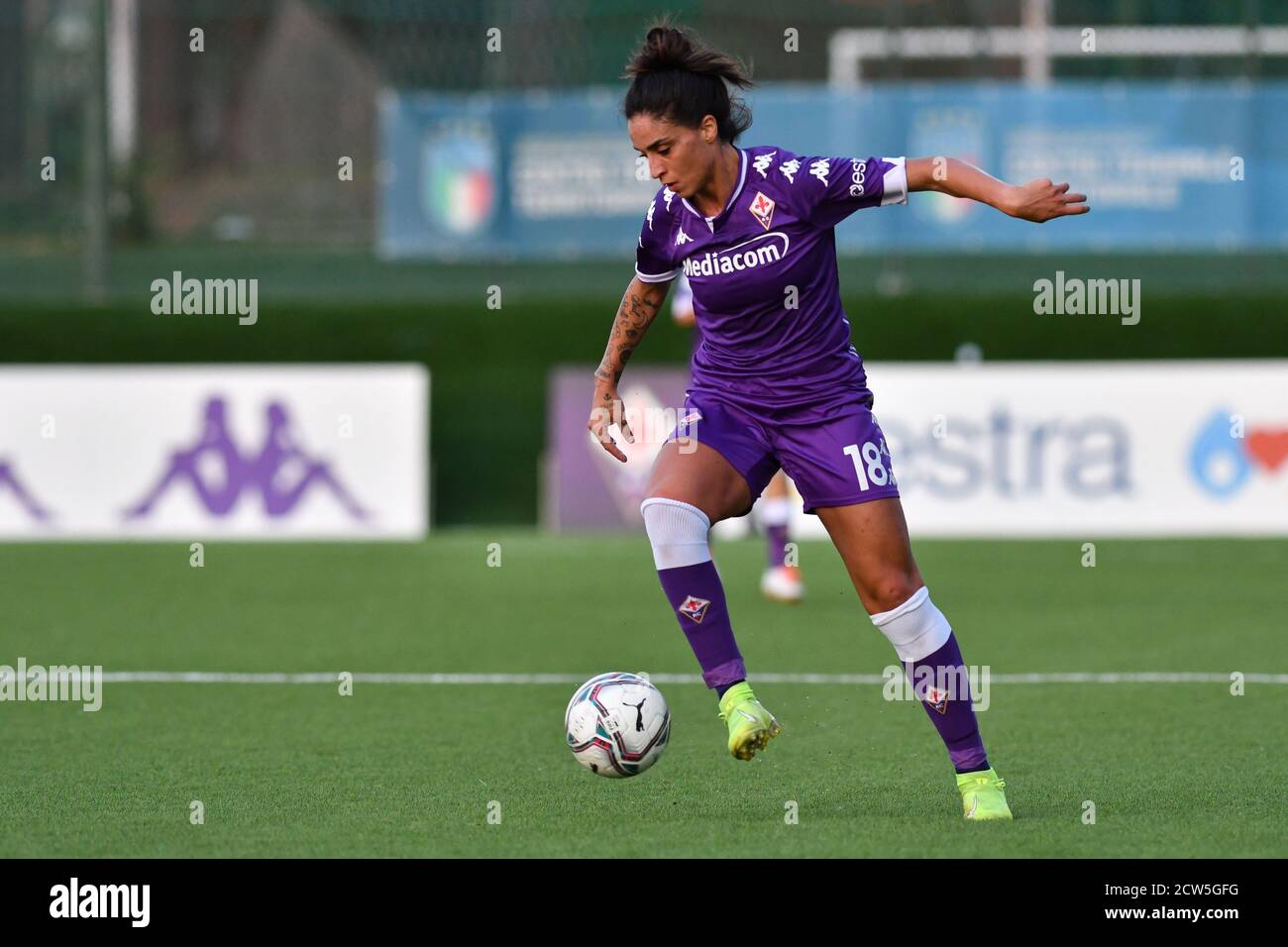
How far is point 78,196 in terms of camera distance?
55.6 feet

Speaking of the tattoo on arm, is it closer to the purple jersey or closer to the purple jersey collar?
the purple jersey

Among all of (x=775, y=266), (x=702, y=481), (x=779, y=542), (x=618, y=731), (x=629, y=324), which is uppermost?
(x=775, y=266)

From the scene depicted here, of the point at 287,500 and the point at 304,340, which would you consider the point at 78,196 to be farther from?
the point at 287,500

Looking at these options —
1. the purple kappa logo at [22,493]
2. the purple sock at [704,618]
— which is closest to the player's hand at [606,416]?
the purple sock at [704,618]

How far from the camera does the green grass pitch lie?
17.7 feet

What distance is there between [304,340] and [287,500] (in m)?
1.78

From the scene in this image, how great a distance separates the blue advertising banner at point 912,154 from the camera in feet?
53.4

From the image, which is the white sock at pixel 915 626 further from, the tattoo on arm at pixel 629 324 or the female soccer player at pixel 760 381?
the tattoo on arm at pixel 629 324

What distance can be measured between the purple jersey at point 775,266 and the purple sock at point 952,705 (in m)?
0.79

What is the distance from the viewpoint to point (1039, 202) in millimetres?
5195

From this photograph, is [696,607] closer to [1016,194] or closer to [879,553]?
[879,553]

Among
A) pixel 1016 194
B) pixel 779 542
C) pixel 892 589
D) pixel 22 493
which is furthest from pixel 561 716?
pixel 22 493

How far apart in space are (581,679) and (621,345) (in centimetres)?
274
